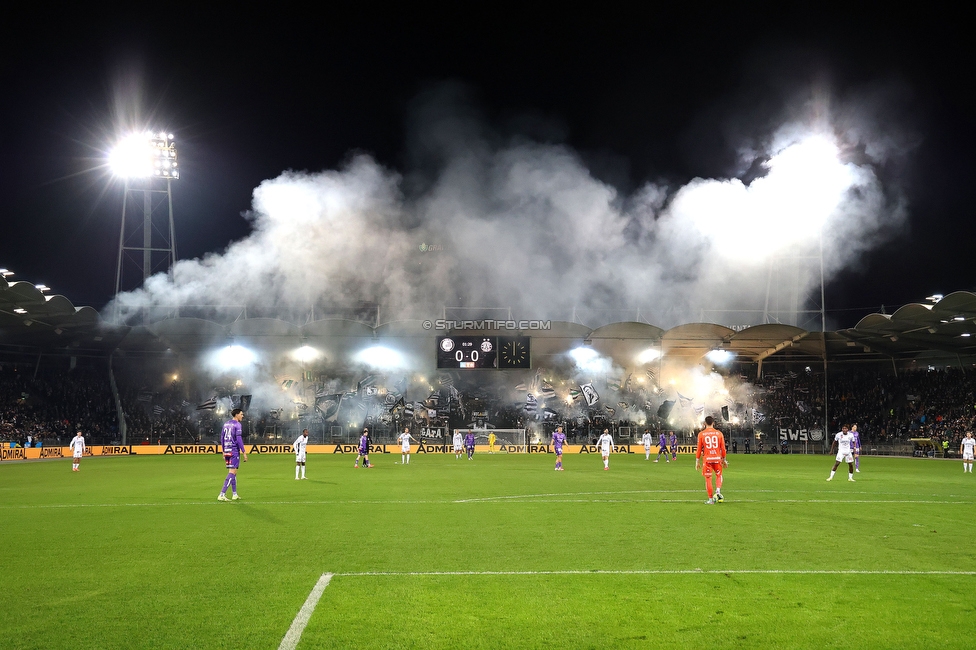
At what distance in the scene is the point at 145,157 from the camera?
4853cm

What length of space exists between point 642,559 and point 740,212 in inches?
1851

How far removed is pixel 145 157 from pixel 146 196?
106 inches

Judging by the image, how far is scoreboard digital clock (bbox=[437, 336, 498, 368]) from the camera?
48.0m

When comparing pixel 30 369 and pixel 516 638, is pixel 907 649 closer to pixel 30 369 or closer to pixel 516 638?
pixel 516 638

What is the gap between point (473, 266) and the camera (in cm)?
5947

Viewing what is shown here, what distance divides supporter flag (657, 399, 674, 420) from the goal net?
36.5ft

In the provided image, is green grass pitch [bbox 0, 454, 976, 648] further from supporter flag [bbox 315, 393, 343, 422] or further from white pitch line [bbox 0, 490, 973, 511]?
supporter flag [bbox 315, 393, 343, 422]

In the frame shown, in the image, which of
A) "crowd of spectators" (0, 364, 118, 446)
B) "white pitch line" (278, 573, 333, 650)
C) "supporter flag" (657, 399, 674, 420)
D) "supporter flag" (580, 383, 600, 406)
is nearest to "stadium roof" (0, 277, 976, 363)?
"crowd of spectators" (0, 364, 118, 446)

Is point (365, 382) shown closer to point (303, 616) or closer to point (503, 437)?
point (503, 437)

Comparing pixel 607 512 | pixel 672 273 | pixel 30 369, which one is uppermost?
pixel 672 273

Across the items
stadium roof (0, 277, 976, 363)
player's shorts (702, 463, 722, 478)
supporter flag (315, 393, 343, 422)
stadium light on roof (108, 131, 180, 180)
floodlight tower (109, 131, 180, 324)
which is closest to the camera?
player's shorts (702, 463, 722, 478)

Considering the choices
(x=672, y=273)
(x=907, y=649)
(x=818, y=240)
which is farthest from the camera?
(x=672, y=273)

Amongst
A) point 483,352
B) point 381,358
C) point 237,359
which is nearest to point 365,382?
point 381,358

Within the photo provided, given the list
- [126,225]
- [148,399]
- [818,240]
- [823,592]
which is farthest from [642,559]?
[148,399]
